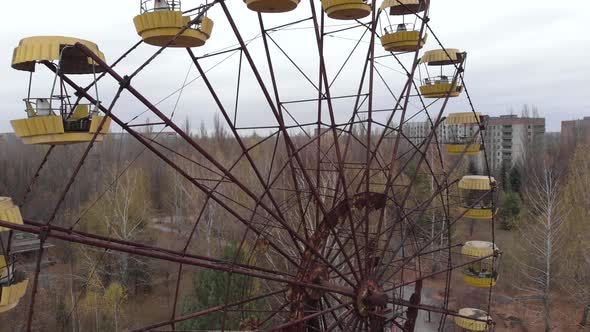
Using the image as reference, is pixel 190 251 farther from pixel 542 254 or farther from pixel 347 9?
pixel 347 9

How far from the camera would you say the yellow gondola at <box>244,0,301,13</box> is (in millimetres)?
7707

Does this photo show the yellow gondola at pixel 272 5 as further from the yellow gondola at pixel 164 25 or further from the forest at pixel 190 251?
the forest at pixel 190 251

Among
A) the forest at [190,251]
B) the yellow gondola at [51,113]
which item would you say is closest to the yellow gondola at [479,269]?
the forest at [190,251]

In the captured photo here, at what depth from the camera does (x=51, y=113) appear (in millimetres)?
6379

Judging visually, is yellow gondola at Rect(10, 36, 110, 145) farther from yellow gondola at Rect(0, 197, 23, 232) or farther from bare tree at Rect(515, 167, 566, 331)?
bare tree at Rect(515, 167, 566, 331)

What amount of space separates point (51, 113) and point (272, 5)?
393 centimetres

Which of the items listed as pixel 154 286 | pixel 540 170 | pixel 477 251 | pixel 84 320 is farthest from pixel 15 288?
pixel 540 170

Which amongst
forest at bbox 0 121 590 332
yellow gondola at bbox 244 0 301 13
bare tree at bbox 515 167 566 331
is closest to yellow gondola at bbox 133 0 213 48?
yellow gondola at bbox 244 0 301 13

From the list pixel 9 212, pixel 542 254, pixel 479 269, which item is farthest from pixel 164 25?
pixel 542 254

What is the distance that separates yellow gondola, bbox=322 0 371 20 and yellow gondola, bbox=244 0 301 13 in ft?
5.37

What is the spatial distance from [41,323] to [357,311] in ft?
60.1

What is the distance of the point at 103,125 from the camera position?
6527mm

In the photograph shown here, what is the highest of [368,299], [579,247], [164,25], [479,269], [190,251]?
[164,25]

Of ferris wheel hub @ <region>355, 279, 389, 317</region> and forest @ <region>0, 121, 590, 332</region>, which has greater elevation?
ferris wheel hub @ <region>355, 279, 389, 317</region>
